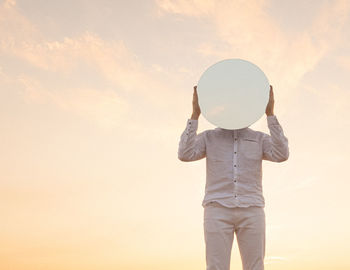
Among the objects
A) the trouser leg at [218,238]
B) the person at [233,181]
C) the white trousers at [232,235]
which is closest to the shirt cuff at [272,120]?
the person at [233,181]

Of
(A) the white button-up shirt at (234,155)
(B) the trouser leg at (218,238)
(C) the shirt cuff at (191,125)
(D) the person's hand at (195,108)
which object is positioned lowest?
(B) the trouser leg at (218,238)

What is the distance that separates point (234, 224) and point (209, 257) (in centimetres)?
45

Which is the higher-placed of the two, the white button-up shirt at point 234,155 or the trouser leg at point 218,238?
the white button-up shirt at point 234,155

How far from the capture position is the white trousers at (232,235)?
4.17 meters

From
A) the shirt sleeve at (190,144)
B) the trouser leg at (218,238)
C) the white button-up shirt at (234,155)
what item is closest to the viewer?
the trouser leg at (218,238)

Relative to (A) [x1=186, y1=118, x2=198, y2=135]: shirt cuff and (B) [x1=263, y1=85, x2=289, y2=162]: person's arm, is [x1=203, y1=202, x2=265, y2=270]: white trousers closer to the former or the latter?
(B) [x1=263, y1=85, x2=289, y2=162]: person's arm

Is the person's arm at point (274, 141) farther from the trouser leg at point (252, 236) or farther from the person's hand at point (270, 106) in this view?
the trouser leg at point (252, 236)

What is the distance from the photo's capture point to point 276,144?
4.52 metres

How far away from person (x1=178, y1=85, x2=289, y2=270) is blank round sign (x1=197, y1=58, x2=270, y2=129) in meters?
0.13

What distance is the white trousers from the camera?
4172 millimetres

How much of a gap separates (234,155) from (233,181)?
1.00 feet

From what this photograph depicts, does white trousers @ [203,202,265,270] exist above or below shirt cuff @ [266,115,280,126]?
below

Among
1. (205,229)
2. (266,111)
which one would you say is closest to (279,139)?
(266,111)

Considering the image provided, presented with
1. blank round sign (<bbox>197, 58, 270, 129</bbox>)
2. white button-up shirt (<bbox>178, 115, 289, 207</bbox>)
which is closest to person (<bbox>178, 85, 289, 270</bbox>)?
white button-up shirt (<bbox>178, 115, 289, 207</bbox>)
